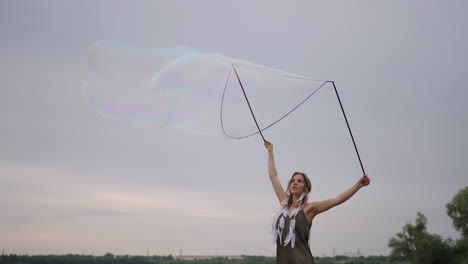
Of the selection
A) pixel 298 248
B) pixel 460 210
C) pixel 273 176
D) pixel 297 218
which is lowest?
pixel 298 248

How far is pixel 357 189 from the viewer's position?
808 centimetres

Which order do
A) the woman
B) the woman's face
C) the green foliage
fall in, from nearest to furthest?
the woman < the woman's face < the green foliage

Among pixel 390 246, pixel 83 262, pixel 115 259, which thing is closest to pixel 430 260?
pixel 390 246

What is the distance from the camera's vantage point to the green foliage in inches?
2152

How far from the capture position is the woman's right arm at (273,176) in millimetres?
9266

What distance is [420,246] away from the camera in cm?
5706

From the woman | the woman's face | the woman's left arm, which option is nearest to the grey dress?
the woman

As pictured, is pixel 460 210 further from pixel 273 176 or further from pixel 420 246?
pixel 273 176

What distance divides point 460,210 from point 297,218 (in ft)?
168

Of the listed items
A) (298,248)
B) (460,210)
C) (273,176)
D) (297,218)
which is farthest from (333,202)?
(460,210)

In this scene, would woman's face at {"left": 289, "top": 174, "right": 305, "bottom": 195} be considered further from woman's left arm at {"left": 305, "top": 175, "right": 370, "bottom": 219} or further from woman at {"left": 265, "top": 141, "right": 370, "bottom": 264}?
woman's left arm at {"left": 305, "top": 175, "right": 370, "bottom": 219}

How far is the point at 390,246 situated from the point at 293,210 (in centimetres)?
5464

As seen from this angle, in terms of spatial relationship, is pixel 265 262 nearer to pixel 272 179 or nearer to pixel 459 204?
pixel 459 204

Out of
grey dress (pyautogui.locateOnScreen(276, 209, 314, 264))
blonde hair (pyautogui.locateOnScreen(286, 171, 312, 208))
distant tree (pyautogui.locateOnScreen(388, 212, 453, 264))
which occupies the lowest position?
grey dress (pyautogui.locateOnScreen(276, 209, 314, 264))
